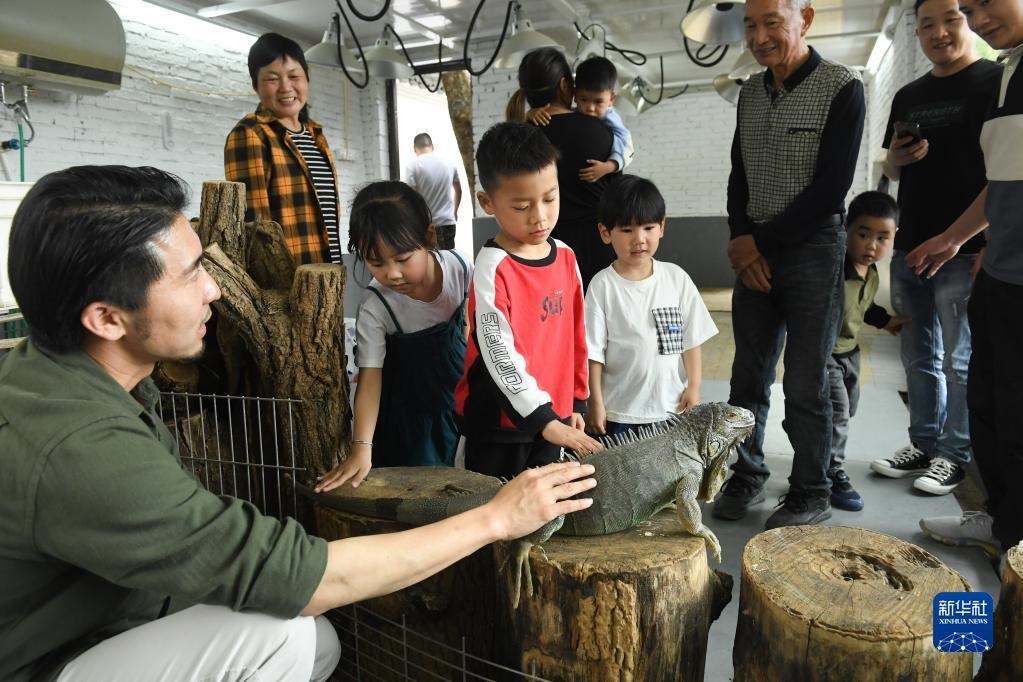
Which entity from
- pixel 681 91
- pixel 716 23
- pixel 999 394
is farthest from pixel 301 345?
pixel 681 91

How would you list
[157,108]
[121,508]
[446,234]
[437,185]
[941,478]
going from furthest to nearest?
[157,108]
[437,185]
[446,234]
[941,478]
[121,508]

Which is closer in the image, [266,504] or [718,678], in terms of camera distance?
[718,678]

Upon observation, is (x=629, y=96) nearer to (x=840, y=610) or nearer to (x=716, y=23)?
(x=716, y=23)

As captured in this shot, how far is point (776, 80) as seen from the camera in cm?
267

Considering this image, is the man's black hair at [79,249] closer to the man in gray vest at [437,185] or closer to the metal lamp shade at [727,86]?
the man in gray vest at [437,185]

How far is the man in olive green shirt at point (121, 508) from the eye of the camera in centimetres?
107

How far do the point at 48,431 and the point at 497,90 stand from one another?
29.1ft

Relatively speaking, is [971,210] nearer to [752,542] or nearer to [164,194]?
[752,542]

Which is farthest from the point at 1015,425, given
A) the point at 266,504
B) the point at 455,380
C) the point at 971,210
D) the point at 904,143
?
the point at 266,504

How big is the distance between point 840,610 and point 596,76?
2742 millimetres

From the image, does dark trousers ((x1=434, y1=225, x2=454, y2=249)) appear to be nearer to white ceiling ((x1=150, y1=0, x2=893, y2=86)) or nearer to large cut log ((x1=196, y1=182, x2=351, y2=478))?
white ceiling ((x1=150, y1=0, x2=893, y2=86))

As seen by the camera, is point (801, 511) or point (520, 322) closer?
Result: point (520, 322)

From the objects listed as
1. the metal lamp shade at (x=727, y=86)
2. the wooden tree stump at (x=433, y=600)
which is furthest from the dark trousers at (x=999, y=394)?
the metal lamp shade at (x=727, y=86)

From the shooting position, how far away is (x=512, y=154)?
6.44 ft
